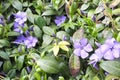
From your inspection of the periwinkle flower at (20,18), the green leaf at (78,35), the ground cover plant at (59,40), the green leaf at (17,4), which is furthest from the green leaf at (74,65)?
the green leaf at (17,4)

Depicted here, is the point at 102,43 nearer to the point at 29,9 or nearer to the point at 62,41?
the point at 62,41

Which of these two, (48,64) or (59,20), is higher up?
(59,20)

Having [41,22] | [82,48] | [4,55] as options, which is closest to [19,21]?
[41,22]

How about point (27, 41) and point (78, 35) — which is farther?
point (27, 41)

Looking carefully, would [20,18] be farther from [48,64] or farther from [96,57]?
[96,57]

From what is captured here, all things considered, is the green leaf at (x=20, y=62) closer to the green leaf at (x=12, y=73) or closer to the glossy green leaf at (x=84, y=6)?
the green leaf at (x=12, y=73)

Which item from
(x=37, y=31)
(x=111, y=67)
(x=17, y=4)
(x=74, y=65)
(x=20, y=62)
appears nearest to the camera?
(x=111, y=67)

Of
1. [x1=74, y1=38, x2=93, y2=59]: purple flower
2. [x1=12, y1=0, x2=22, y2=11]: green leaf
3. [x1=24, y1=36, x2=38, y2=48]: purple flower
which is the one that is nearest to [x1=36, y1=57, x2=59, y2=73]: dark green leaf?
[x1=74, y1=38, x2=93, y2=59]: purple flower

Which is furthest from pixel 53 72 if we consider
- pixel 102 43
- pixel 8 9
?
pixel 8 9

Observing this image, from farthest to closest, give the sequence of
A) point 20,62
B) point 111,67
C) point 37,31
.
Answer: point 37,31 < point 20,62 < point 111,67
